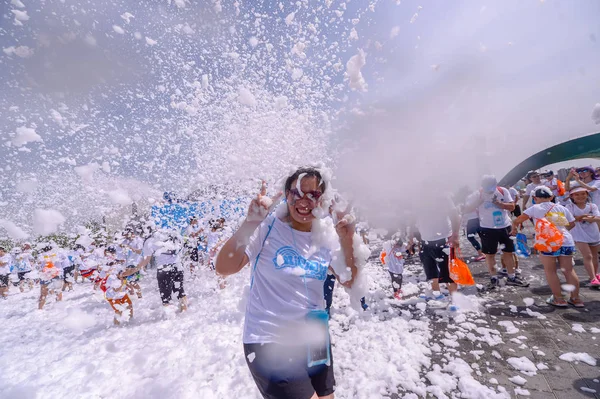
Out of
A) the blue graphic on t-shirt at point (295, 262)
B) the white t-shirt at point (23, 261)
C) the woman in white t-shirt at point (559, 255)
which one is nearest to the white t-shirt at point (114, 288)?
the blue graphic on t-shirt at point (295, 262)

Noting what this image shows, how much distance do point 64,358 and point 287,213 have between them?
18.7ft

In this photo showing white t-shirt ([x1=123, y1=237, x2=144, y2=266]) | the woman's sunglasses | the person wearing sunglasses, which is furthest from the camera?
white t-shirt ([x1=123, y1=237, x2=144, y2=266])

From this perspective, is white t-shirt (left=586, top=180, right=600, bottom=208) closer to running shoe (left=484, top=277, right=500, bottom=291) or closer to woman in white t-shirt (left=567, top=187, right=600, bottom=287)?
woman in white t-shirt (left=567, top=187, right=600, bottom=287)

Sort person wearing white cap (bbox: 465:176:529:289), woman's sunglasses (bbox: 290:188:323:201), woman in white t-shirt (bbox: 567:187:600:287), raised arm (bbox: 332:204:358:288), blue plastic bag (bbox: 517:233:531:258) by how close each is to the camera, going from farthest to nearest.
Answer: blue plastic bag (bbox: 517:233:531:258)
person wearing white cap (bbox: 465:176:529:289)
woman in white t-shirt (bbox: 567:187:600:287)
raised arm (bbox: 332:204:358:288)
woman's sunglasses (bbox: 290:188:323:201)

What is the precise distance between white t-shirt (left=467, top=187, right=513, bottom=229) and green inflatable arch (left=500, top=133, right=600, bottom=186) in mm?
18904

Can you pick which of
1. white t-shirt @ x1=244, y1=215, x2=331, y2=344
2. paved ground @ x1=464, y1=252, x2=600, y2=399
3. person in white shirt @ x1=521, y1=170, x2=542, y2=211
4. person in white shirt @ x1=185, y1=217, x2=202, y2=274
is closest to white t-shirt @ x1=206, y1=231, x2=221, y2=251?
person in white shirt @ x1=185, y1=217, x2=202, y2=274

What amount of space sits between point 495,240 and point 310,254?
5.51m

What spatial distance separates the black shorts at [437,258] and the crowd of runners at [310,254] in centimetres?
2

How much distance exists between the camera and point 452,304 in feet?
17.5

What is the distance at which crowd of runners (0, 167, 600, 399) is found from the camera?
6.26 feet

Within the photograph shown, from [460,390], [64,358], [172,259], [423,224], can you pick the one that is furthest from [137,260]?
[460,390]

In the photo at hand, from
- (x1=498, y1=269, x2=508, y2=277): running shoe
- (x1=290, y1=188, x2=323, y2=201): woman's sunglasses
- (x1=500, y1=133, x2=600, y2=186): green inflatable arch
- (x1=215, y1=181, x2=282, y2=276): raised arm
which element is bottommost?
(x1=498, y1=269, x2=508, y2=277): running shoe

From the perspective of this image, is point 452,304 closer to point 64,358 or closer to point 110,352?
point 110,352

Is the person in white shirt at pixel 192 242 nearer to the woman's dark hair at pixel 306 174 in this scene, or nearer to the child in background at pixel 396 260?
the child in background at pixel 396 260
